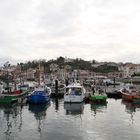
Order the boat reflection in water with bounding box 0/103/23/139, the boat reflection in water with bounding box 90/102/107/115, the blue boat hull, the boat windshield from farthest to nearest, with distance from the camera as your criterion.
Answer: the boat windshield → the blue boat hull → the boat reflection in water with bounding box 90/102/107/115 → the boat reflection in water with bounding box 0/103/23/139

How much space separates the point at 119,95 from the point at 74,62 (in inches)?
5372

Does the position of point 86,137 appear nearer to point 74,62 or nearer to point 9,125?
point 9,125

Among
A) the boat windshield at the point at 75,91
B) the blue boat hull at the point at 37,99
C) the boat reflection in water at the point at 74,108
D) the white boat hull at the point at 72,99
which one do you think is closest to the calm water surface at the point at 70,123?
the boat reflection in water at the point at 74,108

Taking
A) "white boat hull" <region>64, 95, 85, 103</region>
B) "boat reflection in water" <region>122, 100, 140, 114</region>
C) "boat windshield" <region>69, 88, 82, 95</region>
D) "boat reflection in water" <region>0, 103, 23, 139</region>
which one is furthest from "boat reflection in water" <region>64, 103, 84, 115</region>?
"boat reflection in water" <region>0, 103, 23, 139</region>

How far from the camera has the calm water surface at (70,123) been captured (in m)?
26.2

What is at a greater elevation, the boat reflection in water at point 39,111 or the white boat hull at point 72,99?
the white boat hull at point 72,99

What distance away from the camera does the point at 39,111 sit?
4159 centimetres

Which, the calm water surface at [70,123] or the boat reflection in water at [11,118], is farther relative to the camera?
the boat reflection in water at [11,118]

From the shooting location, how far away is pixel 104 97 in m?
49.8

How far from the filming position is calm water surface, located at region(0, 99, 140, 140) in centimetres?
2625

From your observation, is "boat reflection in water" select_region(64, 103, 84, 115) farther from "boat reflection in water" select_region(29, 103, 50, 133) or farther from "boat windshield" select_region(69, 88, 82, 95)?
"boat windshield" select_region(69, 88, 82, 95)

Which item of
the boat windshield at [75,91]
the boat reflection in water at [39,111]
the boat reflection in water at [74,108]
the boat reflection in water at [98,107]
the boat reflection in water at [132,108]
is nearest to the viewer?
the boat reflection in water at [39,111]

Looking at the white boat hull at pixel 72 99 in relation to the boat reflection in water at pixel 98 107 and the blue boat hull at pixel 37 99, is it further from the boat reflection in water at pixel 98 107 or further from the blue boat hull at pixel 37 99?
the blue boat hull at pixel 37 99

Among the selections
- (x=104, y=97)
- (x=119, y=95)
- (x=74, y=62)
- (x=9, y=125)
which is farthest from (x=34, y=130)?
(x=74, y=62)
